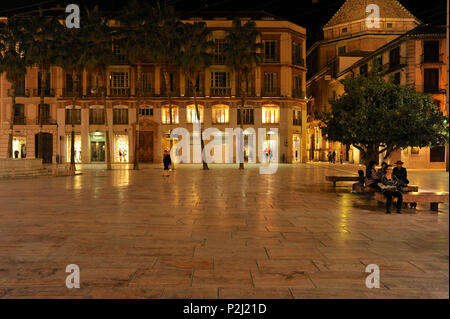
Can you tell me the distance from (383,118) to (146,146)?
3783 centimetres

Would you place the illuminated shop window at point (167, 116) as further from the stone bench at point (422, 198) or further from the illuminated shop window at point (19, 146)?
the stone bench at point (422, 198)

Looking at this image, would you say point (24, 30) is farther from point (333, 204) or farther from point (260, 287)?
point (260, 287)

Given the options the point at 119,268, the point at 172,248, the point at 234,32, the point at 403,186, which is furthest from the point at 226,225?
the point at 234,32

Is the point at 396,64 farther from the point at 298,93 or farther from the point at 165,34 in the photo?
the point at 165,34

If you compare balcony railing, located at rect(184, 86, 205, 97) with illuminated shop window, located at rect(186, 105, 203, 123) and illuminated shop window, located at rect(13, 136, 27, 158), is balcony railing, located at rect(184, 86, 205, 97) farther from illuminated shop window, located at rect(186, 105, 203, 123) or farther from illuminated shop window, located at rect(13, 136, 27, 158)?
illuminated shop window, located at rect(13, 136, 27, 158)

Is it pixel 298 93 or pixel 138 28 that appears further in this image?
pixel 298 93

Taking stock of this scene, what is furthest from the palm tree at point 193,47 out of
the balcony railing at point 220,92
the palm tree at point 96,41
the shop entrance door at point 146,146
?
the shop entrance door at point 146,146

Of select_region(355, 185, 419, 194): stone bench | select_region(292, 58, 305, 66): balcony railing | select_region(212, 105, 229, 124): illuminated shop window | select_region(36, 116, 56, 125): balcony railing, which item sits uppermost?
select_region(292, 58, 305, 66): balcony railing

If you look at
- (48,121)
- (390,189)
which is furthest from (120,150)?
(390,189)

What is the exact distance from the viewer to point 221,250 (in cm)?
685

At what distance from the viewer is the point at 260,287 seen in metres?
4.94

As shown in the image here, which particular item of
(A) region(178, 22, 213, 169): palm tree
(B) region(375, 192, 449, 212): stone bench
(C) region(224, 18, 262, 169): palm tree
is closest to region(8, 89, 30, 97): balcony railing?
(A) region(178, 22, 213, 169): palm tree

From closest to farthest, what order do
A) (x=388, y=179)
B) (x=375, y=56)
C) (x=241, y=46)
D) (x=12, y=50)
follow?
(x=388, y=179), (x=12, y=50), (x=241, y=46), (x=375, y=56)

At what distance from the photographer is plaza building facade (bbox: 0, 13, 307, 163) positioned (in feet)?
167
